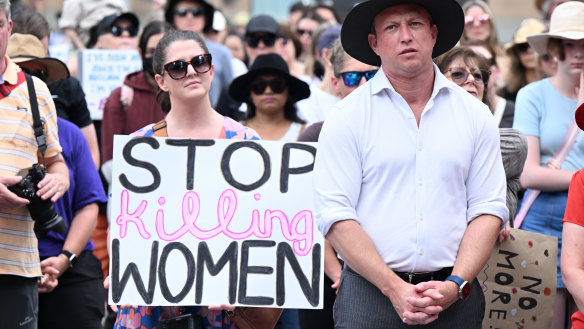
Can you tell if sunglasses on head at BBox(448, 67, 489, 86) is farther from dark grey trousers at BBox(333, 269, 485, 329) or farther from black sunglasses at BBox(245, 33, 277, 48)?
black sunglasses at BBox(245, 33, 277, 48)

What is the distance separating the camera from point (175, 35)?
5320 millimetres

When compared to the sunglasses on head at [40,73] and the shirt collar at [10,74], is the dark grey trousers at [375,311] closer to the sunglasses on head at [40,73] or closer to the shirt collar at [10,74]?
the shirt collar at [10,74]

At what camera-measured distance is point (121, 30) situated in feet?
30.2

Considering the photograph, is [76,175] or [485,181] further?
[76,175]

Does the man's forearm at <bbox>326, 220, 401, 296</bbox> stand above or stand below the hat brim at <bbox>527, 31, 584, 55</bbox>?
below

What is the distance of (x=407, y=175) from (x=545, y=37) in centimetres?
282

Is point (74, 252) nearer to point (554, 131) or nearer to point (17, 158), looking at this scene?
point (17, 158)

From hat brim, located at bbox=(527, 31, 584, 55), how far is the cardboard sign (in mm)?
1684

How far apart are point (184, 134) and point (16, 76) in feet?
2.93

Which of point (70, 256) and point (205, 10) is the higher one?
point (205, 10)

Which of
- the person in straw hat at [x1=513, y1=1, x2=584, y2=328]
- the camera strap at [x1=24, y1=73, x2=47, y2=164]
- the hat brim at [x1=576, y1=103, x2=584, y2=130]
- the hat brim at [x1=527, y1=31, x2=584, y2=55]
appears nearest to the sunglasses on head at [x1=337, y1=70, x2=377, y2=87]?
the person in straw hat at [x1=513, y1=1, x2=584, y2=328]

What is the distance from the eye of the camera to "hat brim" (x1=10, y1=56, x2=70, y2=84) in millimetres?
6188

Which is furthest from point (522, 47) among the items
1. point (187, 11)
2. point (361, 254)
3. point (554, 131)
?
point (361, 254)

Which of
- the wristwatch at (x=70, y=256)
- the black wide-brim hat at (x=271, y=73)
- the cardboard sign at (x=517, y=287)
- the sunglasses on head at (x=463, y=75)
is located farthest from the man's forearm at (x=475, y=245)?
the black wide-brim hat at (x=271, y=73)
